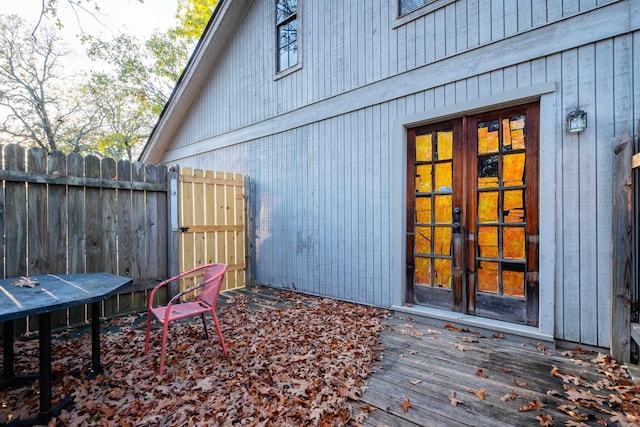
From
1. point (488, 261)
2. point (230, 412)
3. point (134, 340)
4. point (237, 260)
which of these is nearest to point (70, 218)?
point (134, 340)

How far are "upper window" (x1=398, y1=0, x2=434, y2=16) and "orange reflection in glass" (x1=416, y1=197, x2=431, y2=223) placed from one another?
2.37 m

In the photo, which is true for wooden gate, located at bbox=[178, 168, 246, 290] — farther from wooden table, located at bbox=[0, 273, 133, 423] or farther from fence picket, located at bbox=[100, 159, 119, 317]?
wooden table, located at bbox=[0, 273, 133, 423]

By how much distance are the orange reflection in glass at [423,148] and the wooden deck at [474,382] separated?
80.3 inches

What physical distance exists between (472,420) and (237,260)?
4318 mm

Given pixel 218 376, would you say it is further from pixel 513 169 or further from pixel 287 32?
pixel 287 32

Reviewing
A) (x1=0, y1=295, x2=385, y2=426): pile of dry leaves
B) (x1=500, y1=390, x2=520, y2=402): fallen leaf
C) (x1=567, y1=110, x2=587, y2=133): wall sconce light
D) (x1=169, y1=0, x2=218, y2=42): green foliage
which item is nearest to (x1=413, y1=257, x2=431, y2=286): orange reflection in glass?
(x1=0, y1=295, x2=385, y2=426): pile of dry leaves

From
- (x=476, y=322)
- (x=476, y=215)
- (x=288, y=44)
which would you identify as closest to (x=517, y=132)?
(x=476, y=215)

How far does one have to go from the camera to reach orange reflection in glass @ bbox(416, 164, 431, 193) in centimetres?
371

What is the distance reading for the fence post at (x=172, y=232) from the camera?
430cm

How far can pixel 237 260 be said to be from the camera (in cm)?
539

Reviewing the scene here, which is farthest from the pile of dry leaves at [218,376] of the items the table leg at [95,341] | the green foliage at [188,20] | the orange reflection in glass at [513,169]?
the green foliage at [188,20]

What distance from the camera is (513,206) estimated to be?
315 cm

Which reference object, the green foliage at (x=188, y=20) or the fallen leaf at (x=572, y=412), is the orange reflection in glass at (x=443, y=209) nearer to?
the fallen leaf at (x=572, y=412)

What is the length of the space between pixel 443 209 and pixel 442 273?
30.1 inches
